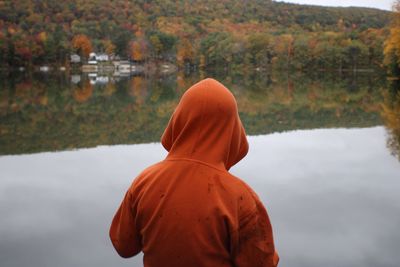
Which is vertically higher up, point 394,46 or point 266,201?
point 266,201

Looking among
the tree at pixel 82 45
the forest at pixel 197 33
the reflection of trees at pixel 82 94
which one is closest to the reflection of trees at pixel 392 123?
the reflection of trees at pixel 82 94

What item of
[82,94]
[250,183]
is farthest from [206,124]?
[82,94]

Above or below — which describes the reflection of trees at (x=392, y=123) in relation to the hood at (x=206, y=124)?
below

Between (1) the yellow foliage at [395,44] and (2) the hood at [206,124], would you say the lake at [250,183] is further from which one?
(1) the yellow foliage at [395,44]

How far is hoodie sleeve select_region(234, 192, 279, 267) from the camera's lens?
186 cm

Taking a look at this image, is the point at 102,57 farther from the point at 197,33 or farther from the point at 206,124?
the point at 206,124

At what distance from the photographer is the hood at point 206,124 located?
6.18ft

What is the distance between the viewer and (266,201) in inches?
240

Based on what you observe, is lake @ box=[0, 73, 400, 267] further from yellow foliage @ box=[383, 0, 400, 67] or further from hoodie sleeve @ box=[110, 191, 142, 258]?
yellow foliage @ box=[383, 0, 400, 67]

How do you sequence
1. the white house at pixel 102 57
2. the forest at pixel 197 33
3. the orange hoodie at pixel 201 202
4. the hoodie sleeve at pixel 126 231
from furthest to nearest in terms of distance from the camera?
the white house at pixel 102 57 → the forest at pixel 197 33 → the hoodie sleeve at pixel 126 231 → the orange hoodie at pixel 201 202

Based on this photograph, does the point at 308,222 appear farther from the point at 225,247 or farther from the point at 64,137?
the point at 64,137

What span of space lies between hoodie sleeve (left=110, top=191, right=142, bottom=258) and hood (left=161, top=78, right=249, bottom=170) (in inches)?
11.3

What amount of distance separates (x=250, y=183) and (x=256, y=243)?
16.7ft

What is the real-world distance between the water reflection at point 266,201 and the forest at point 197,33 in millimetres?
61247
